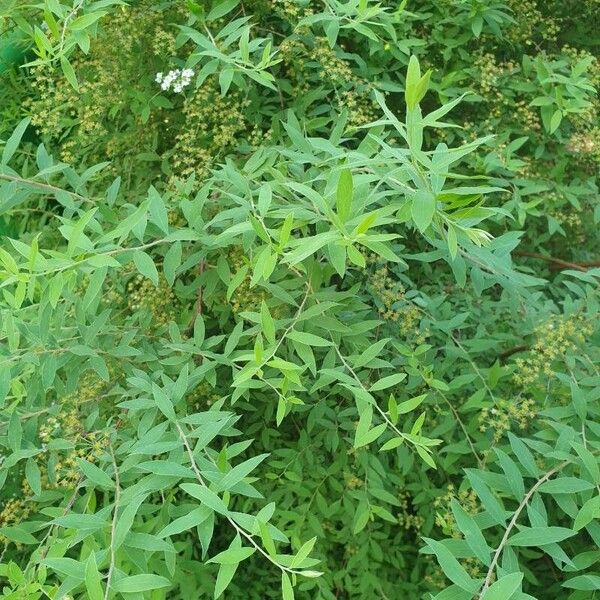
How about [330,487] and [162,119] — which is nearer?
[330,487]

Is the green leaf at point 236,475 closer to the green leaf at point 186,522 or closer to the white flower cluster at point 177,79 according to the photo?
the green leaf at point 186,522

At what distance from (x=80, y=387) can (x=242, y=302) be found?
1.44 ft

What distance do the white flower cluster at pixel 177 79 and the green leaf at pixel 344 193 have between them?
0.97 metres

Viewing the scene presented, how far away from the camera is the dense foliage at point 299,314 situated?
1.30 metres

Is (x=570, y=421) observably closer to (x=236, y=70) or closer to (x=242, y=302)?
(x=242, y=302)

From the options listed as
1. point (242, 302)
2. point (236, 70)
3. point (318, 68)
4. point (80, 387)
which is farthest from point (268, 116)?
point (80, 387)

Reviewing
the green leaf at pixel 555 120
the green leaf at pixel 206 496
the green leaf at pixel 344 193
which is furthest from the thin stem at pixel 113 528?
the green leaf at pixel 555 120

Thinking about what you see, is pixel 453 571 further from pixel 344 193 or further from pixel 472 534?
pixel 344 193

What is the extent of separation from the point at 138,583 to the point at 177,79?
138cm

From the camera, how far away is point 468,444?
6.49ft

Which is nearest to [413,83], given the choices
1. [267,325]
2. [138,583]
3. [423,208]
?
[423,208]

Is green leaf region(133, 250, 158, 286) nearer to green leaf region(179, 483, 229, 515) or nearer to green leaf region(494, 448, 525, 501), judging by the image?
green leaf region(179, 483, 229, 515)

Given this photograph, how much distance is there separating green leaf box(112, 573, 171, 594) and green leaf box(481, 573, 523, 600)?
452 millimetres

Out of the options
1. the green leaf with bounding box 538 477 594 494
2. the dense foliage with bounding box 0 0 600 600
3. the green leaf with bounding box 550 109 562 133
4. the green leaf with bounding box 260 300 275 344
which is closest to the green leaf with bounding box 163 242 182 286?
the dense foliage with bounding box 0 0 600 600
